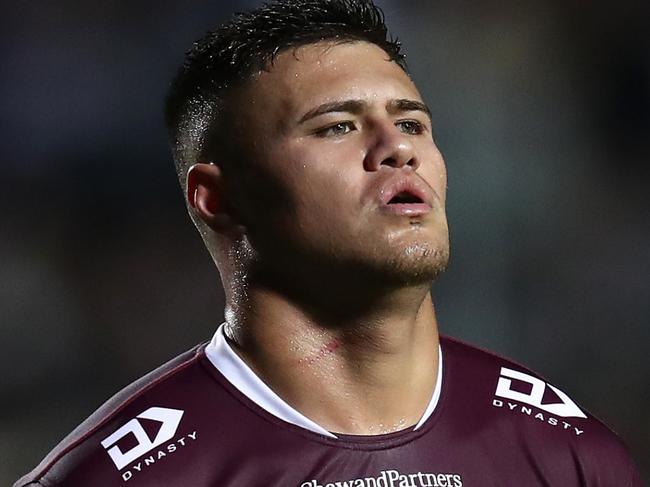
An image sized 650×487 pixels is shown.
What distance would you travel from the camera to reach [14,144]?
13.5 feet

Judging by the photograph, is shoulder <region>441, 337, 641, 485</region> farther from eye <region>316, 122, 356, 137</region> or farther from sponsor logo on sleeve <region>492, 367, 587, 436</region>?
eye <region>316, 122, 356, 137</region>

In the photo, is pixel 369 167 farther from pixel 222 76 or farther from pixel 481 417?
pixel 481 417

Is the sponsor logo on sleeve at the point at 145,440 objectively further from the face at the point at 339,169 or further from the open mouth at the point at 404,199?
the open mouth at the point at 404,199

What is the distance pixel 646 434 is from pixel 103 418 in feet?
8.57

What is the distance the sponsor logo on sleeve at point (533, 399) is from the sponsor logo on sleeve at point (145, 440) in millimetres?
624

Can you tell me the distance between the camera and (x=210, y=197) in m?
2.13

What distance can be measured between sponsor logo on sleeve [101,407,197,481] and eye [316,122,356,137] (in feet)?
1.86

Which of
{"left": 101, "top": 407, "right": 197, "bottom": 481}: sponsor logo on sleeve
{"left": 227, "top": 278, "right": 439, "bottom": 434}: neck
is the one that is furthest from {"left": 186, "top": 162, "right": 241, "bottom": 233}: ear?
{"left": 101, "top": 407, "right": 197, "bottom": 481}: sponsor logo on sleeve

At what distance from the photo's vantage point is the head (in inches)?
75.4

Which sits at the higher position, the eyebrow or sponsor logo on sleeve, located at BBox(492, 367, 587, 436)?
the eyebrow

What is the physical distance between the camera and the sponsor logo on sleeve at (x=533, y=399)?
2141 millimetres

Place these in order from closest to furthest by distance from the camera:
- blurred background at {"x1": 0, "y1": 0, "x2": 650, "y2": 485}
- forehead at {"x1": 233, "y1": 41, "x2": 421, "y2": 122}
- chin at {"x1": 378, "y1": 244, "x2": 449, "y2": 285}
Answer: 1. chin at {"x1": 378, "y1": 244, "x2": 449, "y2": 285}
2. forehead at {"x1": 233, "y1": 41, "x2": 421, "y2": 122}
3. blurred background at {"x1": 0, "y1": 0, "x2": 650, "y2": 485}

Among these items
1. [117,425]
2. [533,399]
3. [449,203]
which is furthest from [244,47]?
[449,203]

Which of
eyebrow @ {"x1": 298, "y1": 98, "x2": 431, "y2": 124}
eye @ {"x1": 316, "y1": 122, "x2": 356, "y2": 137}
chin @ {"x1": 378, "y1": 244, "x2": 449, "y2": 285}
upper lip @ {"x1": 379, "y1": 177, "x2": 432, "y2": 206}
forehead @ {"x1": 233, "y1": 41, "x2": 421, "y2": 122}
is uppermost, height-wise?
forehead @ {"x1": 233, "y1": 41, "x2": 421, "y2": 122}
